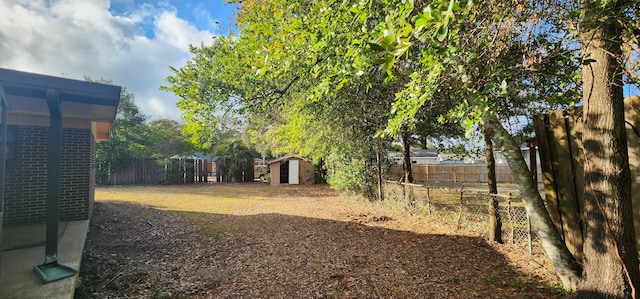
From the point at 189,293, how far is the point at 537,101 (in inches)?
235

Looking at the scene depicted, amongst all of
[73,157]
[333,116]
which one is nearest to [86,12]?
[73,157]

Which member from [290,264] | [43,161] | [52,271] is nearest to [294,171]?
[43,161]

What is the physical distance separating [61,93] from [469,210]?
→ 9.06 meters

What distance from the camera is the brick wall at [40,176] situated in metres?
5.86

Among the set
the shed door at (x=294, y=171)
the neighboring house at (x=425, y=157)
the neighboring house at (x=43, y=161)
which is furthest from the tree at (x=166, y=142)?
the neighboring house at (x=425, y=157)

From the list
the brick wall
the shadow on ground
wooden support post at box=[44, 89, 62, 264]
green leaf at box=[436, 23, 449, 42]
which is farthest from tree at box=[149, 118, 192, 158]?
green leaf at box=[436, 23, 449, 42]

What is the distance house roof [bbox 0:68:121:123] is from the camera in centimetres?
320

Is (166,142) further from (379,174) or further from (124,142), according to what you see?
(379,174)

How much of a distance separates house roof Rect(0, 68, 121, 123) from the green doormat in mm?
2040

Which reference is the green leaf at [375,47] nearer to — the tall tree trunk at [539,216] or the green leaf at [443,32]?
the green leaf at [443,32]

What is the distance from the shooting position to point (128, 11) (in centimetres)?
634

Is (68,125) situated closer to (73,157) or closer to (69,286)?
(73,157)

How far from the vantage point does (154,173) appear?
65.7 feet

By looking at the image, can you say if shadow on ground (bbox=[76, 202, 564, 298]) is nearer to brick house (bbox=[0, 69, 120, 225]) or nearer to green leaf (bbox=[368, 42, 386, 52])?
brick house (bbox=[0, 69, 120, 225])
